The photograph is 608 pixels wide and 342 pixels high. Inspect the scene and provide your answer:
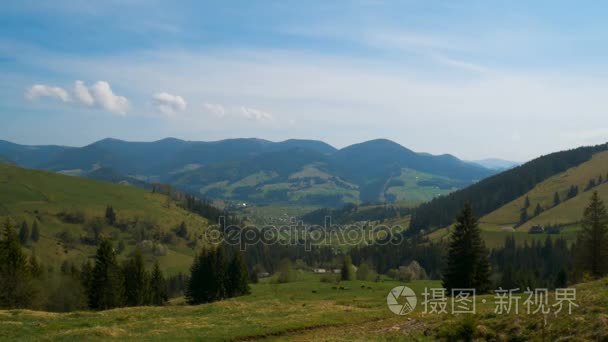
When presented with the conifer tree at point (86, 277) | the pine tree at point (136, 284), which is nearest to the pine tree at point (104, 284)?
the conifer tree at point (86, 277)

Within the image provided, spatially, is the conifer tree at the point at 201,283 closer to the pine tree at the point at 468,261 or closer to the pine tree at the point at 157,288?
the pine tree at the point at 157,288

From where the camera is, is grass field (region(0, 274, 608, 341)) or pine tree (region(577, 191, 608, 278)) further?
pine tree (region(577, 191, 608, 278))

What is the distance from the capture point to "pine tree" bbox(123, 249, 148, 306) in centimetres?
8400

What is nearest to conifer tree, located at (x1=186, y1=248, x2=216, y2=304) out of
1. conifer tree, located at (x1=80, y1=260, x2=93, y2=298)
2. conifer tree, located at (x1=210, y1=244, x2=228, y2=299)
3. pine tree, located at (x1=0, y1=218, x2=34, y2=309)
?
conifer tree, located at (x1=210, y1=244, x2=228, y2=299)

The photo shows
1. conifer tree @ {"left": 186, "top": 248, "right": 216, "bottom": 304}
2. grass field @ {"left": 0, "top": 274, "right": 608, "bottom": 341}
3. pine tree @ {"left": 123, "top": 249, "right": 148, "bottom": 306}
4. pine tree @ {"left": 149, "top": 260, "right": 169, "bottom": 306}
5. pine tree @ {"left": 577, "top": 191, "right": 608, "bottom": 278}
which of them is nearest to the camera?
grass field @ {"left": 0, "top": 274, "right": 608, "bottom": 341}

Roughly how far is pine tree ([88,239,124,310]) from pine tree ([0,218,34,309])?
8950 millimetres

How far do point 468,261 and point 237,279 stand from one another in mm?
44155

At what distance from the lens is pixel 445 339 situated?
79.3 ft

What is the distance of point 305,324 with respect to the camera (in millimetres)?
35938

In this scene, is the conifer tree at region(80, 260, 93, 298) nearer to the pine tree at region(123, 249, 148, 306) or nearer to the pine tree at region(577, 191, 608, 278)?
the pine tree at region(123, 249, 148, 306)

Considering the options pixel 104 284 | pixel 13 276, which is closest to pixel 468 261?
pixel 104 284

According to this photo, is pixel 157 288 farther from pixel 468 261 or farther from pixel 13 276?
pixel 468 261

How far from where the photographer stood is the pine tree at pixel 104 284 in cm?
7375

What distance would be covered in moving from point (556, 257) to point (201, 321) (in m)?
156
